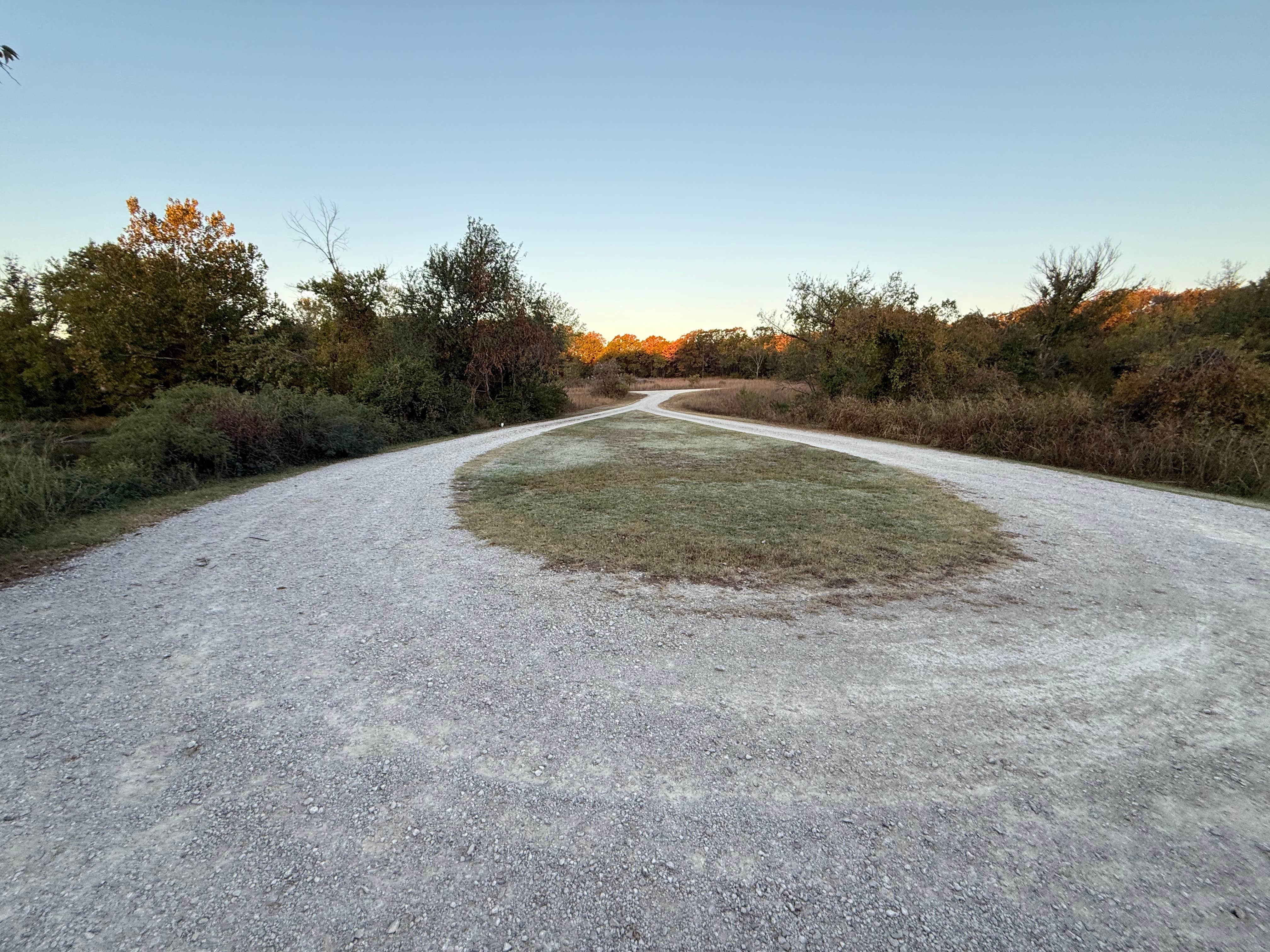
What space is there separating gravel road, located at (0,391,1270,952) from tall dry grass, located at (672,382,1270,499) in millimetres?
6547

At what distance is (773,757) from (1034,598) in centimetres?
346

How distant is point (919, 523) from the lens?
671 centimetres

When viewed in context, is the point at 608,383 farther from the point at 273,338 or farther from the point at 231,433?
the point at 231,433

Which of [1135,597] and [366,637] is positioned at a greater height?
[366,637]

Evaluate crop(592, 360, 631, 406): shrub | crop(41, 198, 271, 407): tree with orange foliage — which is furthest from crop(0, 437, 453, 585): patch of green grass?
crop(592, 360, 631, 406): shrub

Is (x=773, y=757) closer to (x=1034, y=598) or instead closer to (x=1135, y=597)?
(x=1034, y=598)

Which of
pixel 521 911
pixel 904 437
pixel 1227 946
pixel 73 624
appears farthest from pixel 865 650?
pixel 904 437

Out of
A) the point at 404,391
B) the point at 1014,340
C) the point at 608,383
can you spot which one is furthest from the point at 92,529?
the point at 608,383

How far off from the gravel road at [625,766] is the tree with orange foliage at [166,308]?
72.2 ft

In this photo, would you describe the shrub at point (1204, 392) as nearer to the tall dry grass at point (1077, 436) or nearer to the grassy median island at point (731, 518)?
the tall dry grass at point (1077, 436)

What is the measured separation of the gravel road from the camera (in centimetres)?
174

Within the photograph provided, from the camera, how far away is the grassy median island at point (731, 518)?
17.1ft

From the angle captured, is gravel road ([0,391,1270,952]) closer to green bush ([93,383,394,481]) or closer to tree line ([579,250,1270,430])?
green bush ([93,383,394,481])

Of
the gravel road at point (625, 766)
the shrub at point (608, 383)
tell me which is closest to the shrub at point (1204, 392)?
the gravel road at point (625, 766)
